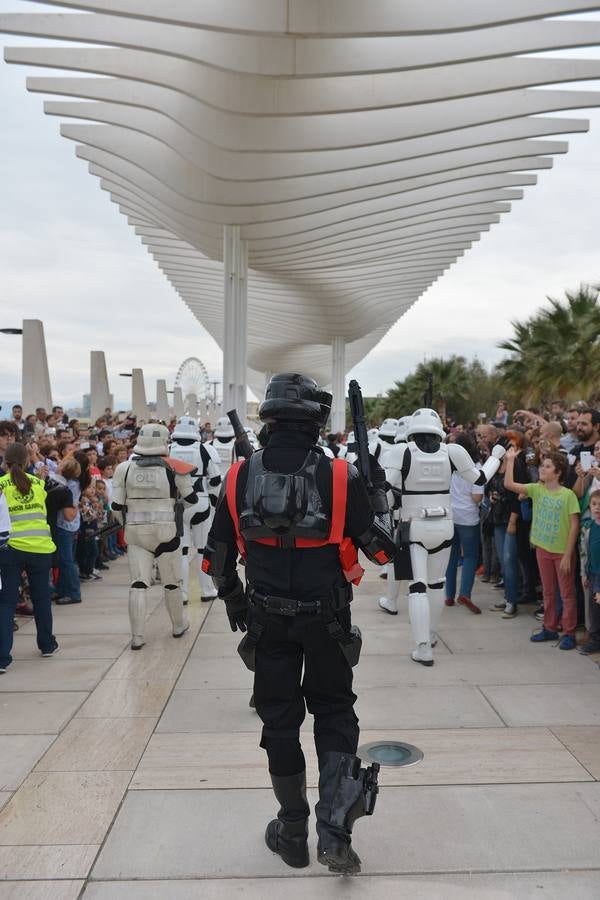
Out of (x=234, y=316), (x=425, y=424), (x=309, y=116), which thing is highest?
(x=309, y=116)

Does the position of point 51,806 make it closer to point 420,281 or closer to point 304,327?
point 420,281

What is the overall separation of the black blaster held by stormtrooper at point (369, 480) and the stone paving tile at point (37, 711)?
8.75ft

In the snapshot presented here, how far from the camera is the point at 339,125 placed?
42.7 feet

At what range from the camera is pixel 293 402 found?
11.6ft

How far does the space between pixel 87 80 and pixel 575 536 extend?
35.4ft

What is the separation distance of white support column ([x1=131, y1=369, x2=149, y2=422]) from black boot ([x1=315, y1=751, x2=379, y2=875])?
31.1 m

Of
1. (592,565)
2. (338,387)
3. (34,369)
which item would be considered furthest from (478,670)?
(338,387)

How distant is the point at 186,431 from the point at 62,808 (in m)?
5.25

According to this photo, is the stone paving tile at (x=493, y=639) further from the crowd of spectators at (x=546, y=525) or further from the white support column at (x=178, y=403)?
the white support column at (x=178, y=403)

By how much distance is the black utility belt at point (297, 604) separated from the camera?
3.40 m

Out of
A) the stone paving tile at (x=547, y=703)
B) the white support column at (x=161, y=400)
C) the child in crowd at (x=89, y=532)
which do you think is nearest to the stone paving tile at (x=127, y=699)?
the stone paving tile at (x=547, y=703)

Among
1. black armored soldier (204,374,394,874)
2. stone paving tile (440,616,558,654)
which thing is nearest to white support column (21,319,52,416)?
stone paving tile (440,616,558,654)

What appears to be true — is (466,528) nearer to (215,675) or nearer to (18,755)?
(215,675)

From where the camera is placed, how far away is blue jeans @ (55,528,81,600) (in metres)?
8.38
